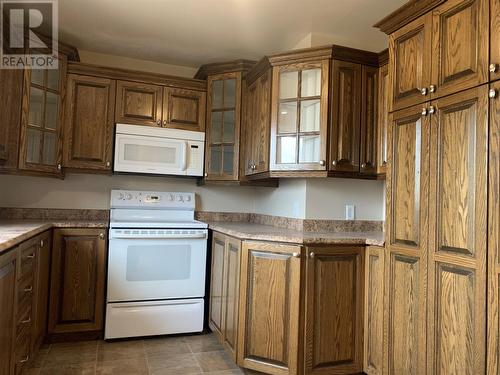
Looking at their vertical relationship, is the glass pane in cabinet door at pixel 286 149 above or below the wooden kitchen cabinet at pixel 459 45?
below

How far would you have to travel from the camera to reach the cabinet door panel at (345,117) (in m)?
2.41

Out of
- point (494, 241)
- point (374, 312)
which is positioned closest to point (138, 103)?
point (374, 312)

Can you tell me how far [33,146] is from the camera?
2680 mm

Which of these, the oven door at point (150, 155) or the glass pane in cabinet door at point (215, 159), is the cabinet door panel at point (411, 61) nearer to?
the glass pane in cabinet door at point (215, 159)

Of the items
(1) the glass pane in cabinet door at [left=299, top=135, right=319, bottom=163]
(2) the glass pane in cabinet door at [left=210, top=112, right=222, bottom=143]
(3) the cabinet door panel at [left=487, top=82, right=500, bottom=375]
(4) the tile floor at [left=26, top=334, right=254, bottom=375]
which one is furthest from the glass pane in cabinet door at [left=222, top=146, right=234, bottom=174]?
(3) the cabinet door panel at [left=487, top=82, right=500, bottom=375]

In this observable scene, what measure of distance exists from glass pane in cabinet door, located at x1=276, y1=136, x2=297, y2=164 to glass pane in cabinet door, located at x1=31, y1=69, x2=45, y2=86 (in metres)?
1.85

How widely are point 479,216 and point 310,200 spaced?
4.32 feet

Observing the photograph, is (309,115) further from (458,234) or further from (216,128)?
(458,234)

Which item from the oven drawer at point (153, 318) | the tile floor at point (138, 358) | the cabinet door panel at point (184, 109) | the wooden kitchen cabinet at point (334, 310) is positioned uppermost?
the cabinet door panel at point (184, 109)

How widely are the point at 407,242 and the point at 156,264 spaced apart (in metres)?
1.84

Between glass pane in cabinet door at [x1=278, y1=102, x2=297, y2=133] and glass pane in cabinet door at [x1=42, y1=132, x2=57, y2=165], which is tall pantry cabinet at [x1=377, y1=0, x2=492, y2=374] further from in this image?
glass pane in cabinet door at [x1=42, y1=132, x2=57, y2=165]

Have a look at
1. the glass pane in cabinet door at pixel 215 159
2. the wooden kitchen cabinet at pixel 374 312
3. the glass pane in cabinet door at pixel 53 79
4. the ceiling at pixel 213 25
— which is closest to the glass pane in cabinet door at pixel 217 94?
the ceiling at pixel 213 25

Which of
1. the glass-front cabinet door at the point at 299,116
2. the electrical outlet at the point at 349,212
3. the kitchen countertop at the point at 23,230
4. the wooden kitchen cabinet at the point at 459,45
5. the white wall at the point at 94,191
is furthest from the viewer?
the white wall at the point at 94,191

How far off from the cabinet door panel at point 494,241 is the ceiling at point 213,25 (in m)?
1.35
